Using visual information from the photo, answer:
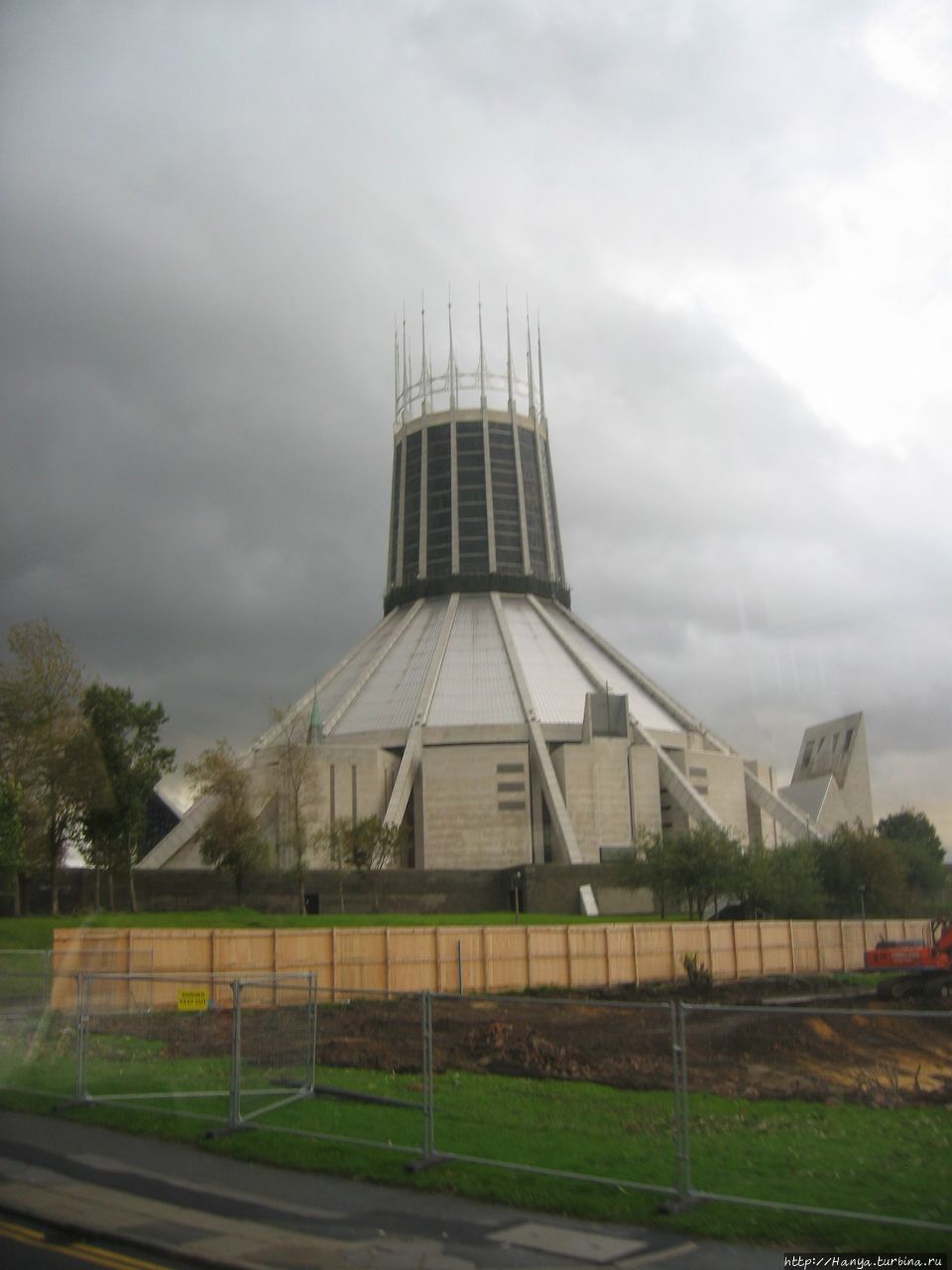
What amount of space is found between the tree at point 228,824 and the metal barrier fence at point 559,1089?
76.9ft

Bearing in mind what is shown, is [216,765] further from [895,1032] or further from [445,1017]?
[895,1032]

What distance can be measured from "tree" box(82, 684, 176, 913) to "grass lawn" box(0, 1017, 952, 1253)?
21.8 metres

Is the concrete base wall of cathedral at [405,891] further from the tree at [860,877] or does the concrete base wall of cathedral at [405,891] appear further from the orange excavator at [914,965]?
the orange excavator at [914,965]

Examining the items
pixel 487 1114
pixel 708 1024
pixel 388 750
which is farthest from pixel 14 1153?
pixel 388 750

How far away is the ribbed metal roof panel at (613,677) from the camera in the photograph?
204 ft

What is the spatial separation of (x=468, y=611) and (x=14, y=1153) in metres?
59.4

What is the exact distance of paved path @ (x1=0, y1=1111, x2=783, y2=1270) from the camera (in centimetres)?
782

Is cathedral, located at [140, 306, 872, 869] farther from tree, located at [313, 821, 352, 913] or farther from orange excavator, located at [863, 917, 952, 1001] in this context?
orange excavator, located at [863, 917, 952, 1001]

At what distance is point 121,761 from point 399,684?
27.9 metres

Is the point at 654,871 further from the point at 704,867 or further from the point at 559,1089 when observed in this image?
the point at 559,1089

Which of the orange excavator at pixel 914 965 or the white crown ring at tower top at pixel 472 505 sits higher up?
the white crown ring at tower top at pixel 472 505

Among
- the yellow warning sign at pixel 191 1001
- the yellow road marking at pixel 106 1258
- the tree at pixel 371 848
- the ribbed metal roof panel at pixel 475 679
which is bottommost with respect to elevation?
the yellow road marking at pixel 106 1258

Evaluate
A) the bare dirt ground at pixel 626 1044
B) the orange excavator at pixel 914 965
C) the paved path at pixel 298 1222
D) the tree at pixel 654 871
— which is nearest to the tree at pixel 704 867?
the tree at pixel 654 871

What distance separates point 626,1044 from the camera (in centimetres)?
1673
